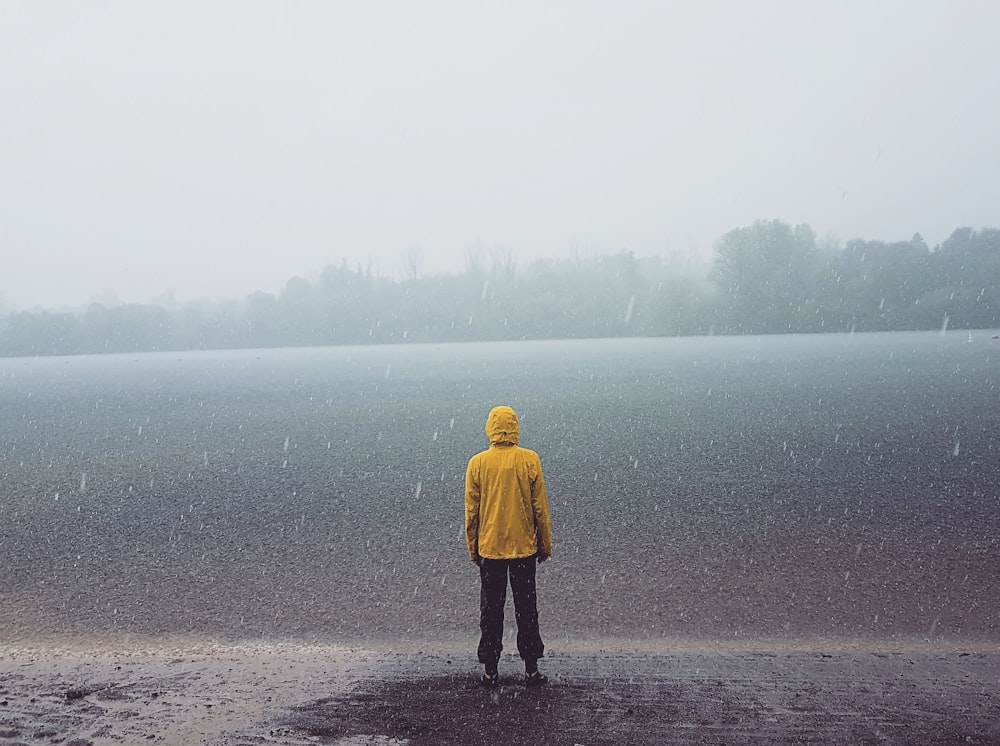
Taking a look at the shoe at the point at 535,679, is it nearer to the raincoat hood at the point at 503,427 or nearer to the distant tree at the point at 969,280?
the raincoat hood at the point at 503,427

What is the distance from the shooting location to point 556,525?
7.87 meters

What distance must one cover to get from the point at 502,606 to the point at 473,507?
0.57 meters

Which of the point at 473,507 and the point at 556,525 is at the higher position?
the point at 473,507

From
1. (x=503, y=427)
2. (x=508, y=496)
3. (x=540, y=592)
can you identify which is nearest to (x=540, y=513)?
(x=508, y=496)

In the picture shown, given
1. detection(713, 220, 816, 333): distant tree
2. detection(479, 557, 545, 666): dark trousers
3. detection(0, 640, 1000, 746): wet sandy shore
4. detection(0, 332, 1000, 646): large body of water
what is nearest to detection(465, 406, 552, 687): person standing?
detection(479, 557, 545, 666): dark trousers

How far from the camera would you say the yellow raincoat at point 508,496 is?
4.21 m

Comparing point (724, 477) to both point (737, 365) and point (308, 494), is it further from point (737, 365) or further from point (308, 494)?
point (737, 365)

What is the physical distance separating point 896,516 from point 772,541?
1758 millimetres

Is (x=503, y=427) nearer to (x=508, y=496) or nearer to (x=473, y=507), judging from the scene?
(x=508, y=496)

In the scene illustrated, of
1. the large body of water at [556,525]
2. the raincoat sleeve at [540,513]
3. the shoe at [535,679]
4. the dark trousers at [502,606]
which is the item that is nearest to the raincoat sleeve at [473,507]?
the dark trousers at [502,606]

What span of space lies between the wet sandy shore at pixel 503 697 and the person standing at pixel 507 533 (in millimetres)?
232

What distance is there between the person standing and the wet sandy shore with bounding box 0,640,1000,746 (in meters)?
0.23

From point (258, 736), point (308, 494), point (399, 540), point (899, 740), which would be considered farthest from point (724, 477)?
point (258, 736)

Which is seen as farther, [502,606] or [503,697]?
[502,606]
